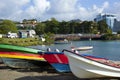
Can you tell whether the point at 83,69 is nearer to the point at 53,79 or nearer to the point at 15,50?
the point at 53,79

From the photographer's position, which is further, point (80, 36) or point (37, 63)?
point (80, 36)

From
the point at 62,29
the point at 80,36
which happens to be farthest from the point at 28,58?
the point at 62,29

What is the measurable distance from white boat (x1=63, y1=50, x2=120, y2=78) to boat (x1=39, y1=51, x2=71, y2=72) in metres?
3.31

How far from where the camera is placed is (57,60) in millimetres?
21812

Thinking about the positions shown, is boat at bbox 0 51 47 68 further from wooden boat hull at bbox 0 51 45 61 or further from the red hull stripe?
the red hull stripe

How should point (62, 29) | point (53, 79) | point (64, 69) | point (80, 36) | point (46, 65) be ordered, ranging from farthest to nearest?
point (62, 29) < point (80, 36) < point (46, 65) < point (64, 69) < point (53, 79)

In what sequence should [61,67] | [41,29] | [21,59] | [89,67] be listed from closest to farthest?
[89,67] < [61,67] < [21,59] < [41,29]

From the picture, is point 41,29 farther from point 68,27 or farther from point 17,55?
point 17,55

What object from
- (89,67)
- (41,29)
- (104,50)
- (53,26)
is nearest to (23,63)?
(89,67)

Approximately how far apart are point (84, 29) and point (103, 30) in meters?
10.8

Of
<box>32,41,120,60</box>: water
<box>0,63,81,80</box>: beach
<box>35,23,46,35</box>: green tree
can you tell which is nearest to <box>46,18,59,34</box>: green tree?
→ <box>35,23,46,35</box>: green tree

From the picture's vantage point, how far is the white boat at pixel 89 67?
17.9 m

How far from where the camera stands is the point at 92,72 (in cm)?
1817

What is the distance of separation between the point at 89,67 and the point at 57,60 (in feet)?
13.6
